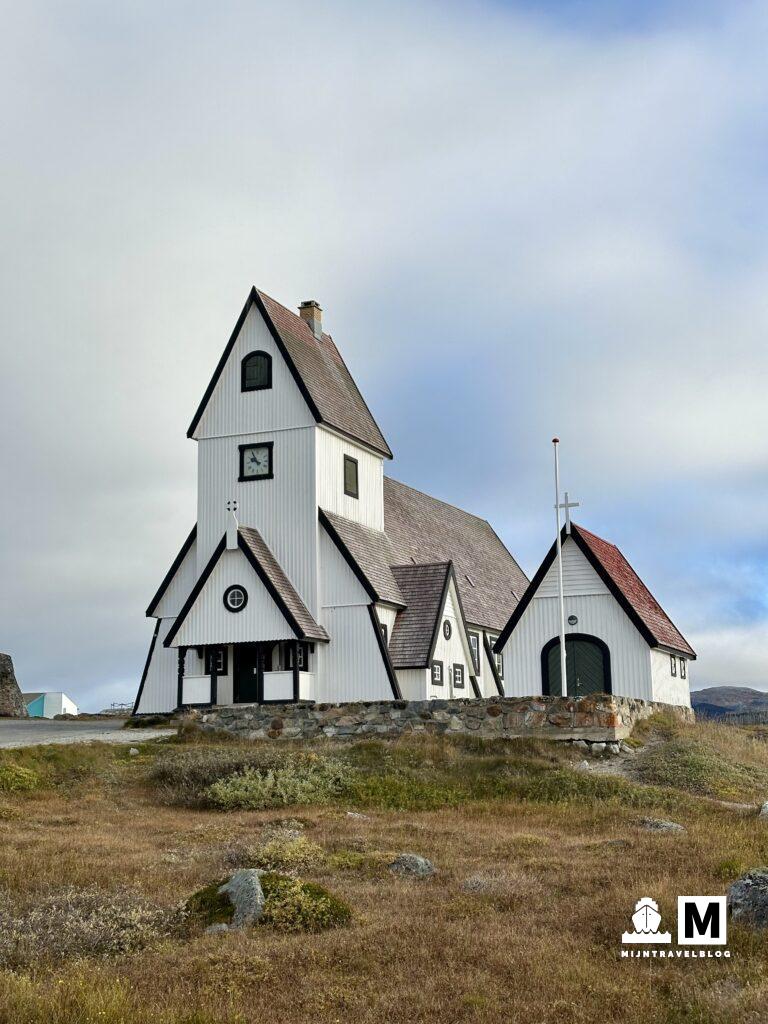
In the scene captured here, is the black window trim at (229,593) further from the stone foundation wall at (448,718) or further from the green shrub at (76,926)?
the green shrub at (76,926)

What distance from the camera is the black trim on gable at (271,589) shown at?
120 ft

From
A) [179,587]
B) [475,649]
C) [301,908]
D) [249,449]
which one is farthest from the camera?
[475,649]

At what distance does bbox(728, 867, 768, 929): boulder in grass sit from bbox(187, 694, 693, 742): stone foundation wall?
49.1 ft

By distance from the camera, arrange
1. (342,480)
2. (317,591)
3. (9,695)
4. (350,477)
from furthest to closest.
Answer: (9,695), (350,477), (342,480), (317,591)

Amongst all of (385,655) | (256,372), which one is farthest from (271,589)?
(256,372)

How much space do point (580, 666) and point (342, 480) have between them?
11367mm

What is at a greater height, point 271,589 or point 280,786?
point 271,589

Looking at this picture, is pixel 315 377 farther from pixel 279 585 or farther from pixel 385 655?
pixel 385 655

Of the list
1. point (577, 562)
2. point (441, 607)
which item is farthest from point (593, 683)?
point (441, 607)

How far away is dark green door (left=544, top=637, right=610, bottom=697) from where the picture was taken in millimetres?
34750

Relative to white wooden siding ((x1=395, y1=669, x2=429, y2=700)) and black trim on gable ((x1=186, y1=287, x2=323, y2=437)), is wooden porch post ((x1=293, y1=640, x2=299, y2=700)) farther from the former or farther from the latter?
black trim on gable ((x1=186, y1=287, x2=323, y2=437))

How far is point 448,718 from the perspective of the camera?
2878cm

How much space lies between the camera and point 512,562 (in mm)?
61844

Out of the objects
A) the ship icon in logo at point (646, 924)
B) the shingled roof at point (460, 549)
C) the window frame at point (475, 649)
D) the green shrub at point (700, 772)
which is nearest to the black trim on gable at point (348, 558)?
the shingled roof at point (460, 549)
